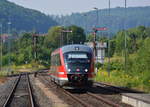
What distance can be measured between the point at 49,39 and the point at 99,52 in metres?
82.6

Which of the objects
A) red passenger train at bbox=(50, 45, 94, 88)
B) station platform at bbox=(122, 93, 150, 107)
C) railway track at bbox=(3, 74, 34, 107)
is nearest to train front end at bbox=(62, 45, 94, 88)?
red passenger train at bbox=(50, 45, 94, 88)

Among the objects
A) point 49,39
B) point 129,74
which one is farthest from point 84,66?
point 49,39

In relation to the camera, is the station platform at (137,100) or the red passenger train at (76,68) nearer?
the station platform at (137,100)

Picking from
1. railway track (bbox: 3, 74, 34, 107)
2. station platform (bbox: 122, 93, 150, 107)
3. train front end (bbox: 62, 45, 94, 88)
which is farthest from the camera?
train front end (bbox: 62, 45, 94, 88)

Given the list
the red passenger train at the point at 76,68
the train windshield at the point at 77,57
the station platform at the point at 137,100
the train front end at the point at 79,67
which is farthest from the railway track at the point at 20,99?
the station platform at the point at 137,100

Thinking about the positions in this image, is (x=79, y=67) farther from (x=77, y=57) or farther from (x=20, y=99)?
(x=20, y=99)

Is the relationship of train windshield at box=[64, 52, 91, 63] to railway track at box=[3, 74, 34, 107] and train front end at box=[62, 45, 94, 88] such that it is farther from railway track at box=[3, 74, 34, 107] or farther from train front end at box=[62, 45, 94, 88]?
railway track at box=[3, 74, 34, 107]

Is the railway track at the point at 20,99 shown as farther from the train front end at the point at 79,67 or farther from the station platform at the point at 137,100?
the station platform at the point at 137,100

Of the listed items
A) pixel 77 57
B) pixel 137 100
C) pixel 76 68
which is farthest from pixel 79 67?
pixel 137 100

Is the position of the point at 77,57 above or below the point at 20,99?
above

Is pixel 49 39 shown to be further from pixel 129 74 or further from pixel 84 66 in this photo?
pixel 84 66

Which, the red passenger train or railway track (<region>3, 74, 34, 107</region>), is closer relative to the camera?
railway track (<region>3, 74, 34, 107</region>)

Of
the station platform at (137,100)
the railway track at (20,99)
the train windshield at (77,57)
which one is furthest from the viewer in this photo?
the train windshield at (77,57)

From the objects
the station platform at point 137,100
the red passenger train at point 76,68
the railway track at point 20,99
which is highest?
the red passenger train at point 76,68
